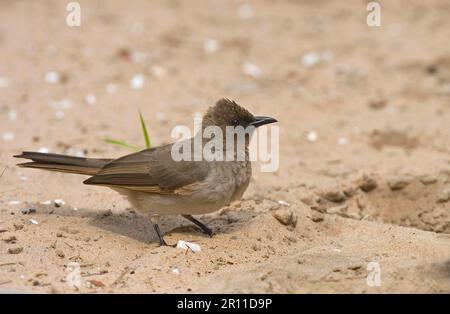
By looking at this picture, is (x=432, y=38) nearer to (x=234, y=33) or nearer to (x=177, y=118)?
(x=234, y=33)

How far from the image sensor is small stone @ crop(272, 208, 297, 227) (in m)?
6.23

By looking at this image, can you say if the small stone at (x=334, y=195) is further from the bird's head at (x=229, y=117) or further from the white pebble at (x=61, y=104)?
the white pebble at (x=61, y=104)

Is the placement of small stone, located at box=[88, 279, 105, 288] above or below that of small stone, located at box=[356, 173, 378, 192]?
below

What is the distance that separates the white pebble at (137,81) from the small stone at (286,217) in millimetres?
4039

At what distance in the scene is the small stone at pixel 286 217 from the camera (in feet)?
20.5

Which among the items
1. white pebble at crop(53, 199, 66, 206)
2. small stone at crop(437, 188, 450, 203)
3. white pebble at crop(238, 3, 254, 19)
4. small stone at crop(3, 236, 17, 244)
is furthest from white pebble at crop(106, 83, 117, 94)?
small stone at crop(437, 188, 450, 203)

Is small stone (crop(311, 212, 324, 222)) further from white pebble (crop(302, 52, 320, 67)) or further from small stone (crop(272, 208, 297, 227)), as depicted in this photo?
white pebble (crop(302, 52, 320, 67))

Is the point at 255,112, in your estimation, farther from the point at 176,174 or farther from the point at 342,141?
the point at 176,174

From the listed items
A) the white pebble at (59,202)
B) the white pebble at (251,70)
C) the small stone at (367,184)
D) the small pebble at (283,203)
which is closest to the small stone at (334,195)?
the small stone at (367,184)

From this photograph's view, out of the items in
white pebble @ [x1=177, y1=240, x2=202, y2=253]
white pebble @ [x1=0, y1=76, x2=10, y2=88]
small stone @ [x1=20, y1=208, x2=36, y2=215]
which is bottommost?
white pebble @ [x1=177, y1=240, x2=202, y2=253]

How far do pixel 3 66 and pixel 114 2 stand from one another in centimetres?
284

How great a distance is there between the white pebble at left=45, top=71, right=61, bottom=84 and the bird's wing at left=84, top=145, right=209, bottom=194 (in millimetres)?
3868

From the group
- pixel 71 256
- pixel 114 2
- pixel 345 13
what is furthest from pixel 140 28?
pixel 71 256

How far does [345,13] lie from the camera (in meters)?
11.9
